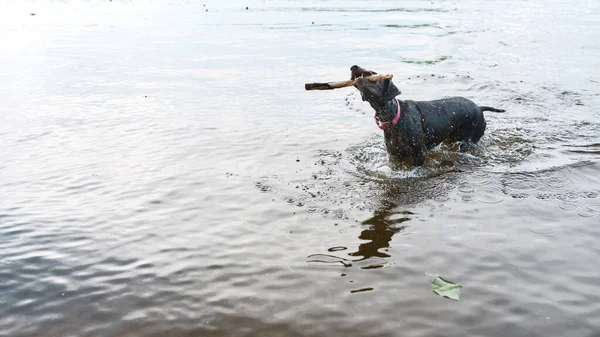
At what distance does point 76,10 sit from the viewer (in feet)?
99.2

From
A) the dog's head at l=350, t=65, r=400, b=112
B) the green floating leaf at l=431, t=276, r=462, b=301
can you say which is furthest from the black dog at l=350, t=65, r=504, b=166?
the green floating leaf at l=431, t=276, r=462, b=301

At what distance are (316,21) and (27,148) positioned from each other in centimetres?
1822

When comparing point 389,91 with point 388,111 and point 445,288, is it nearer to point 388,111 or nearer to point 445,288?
point 388,111

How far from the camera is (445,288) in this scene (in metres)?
5.04

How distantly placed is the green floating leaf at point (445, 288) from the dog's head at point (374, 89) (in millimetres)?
2953

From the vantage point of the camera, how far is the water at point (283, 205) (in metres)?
4.82

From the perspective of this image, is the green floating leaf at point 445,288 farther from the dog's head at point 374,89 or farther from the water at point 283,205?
the dog's head at point 374,89

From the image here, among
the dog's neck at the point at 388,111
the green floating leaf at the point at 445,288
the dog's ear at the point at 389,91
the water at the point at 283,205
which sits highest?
the dog's ear at the point at 389,91

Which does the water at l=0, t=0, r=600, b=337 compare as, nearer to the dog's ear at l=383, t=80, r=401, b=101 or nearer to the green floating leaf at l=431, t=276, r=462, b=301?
the green floating leaf at l=431, t=276, r=462, b=301

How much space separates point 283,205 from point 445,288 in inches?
101

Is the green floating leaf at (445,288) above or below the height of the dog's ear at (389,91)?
below

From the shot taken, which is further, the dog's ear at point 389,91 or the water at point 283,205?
the dog's ear at point 389,91

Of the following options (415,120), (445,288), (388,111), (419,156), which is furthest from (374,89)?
(445,288)

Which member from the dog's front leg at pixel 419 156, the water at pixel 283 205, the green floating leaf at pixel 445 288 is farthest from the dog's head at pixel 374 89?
the green floating leaf at pixel 445 288
